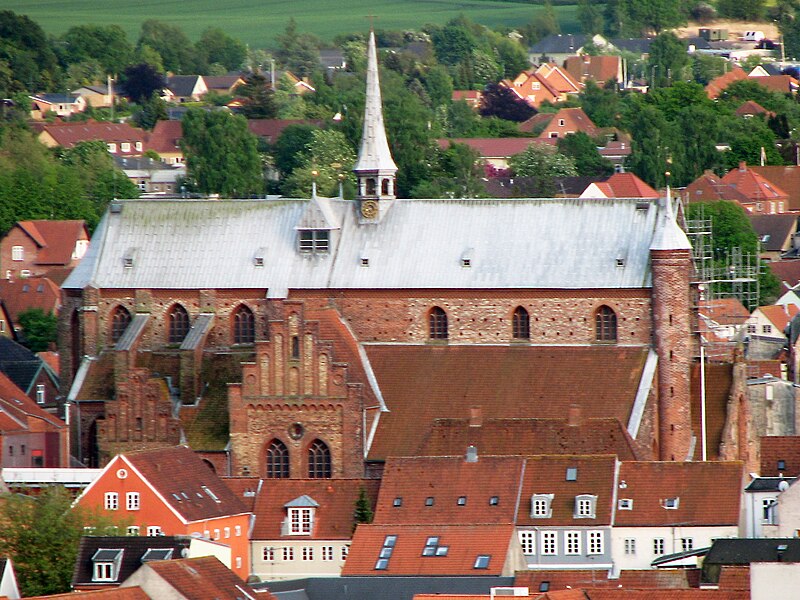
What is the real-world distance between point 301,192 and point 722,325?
183 feet

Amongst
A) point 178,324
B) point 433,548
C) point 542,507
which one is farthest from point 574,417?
point 178,324

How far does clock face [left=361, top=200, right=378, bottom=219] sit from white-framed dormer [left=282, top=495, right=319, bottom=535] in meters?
14.0

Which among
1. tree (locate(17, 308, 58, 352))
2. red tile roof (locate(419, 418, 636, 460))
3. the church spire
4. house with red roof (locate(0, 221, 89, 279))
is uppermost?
house with red roof (locate(0, 221, 89, 279))

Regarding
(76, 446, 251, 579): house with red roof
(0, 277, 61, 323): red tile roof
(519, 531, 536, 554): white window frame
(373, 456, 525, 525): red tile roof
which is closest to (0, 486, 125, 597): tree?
(76, 446, 251, 579): house with red roof

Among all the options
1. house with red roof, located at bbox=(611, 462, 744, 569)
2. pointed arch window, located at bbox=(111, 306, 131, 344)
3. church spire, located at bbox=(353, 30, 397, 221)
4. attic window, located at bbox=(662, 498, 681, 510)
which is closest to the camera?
house with red roof, located at bbox=(611, 462, 744, 569)

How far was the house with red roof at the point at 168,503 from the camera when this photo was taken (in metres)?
99.3

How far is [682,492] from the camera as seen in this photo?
99.9m

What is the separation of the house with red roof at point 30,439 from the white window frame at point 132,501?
14.6m

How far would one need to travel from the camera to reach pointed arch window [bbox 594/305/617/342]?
4284 inches

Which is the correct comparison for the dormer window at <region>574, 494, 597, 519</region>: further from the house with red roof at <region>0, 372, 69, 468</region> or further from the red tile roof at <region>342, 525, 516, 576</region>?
the house with red roof at <region>0, 372, 69, 468</region>

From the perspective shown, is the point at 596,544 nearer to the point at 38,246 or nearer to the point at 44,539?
the point at 44,539

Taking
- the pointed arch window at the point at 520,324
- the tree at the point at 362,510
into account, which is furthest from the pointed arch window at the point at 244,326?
the tree at the point at 362,510

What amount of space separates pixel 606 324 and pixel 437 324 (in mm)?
6087

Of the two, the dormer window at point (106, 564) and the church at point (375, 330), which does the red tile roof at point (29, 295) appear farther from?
the dormer window at point (106, 564)
